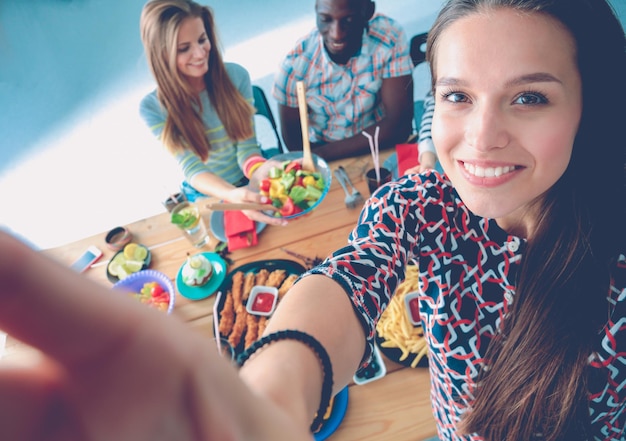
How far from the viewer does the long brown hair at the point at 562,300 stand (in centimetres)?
85

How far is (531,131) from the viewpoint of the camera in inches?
30.0

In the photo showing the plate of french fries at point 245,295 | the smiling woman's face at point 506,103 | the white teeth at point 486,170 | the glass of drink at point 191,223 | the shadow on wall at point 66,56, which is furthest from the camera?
the shadow on wall at point 66,56

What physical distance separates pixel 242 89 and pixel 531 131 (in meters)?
1.86

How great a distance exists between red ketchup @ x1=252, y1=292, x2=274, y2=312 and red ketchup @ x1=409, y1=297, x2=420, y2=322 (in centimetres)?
51

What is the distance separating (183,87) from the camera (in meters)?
1.97

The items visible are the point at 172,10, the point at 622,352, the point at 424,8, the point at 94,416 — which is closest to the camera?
the point at 94,416

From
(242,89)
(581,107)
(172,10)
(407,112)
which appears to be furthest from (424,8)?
(581,107)

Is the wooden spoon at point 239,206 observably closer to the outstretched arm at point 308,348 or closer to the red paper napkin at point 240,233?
the red paper napkin at point 240,233

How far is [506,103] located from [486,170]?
5.8 inches

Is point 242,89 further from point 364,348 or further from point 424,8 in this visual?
point 424,8

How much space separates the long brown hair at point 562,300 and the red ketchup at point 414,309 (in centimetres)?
32

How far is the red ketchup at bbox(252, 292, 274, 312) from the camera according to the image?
142 cm

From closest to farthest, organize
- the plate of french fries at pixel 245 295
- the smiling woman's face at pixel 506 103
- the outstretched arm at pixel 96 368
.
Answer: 1. the outstretched arm at pixel 96 368
2. the smiling woman's face at pixel 506 103
3. the plate of french fries at pixel 245 295

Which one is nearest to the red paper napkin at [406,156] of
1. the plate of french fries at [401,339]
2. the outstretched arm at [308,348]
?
the plate of french fries at [401,339]
